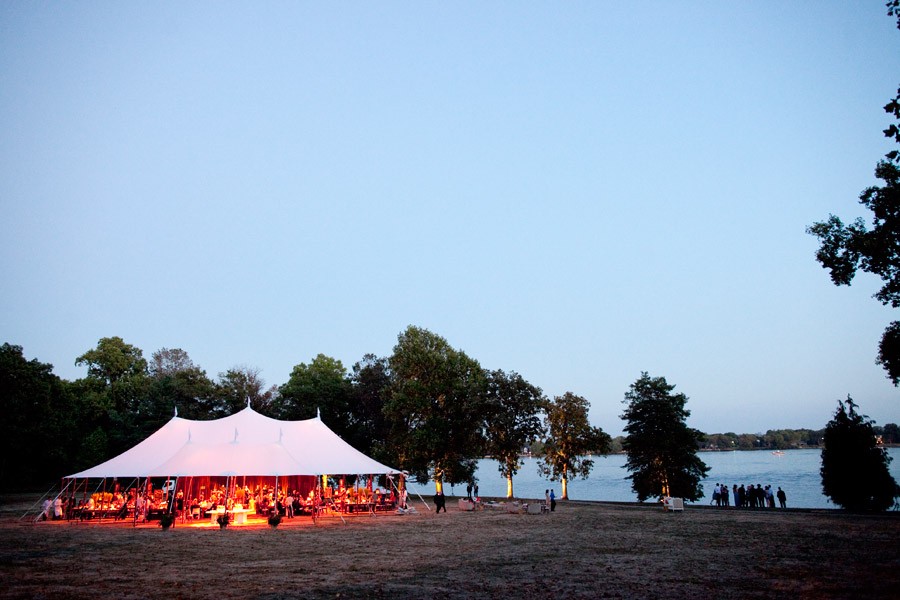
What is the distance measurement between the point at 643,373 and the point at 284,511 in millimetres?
26691

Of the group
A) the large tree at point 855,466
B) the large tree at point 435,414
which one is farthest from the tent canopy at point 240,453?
the large tree at point 855,466

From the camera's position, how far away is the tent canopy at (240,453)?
2394 cm

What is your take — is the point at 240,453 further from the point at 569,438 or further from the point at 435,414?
the point at 569,438

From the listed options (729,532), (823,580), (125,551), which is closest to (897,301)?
(729,532)

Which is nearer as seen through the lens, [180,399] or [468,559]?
[468,559]

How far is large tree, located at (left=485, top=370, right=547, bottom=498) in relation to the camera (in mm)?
38594

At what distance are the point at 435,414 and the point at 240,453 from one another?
636 inches

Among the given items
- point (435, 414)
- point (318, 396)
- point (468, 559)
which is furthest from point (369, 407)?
point (468, 559)

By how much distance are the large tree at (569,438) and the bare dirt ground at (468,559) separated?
15.7 m

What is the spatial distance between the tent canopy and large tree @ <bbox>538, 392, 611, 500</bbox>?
585 inches

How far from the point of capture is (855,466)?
27422 millimetres

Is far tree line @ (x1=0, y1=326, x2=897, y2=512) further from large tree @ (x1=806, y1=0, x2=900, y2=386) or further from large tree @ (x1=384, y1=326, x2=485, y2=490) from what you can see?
large tree @ (x1=806, y1=0, x2=900, y2=386)

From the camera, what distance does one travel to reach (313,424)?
29891 mm

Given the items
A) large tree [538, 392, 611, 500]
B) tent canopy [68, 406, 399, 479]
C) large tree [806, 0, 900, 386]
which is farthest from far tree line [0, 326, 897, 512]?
large tree [806, 0, 900, 386]
